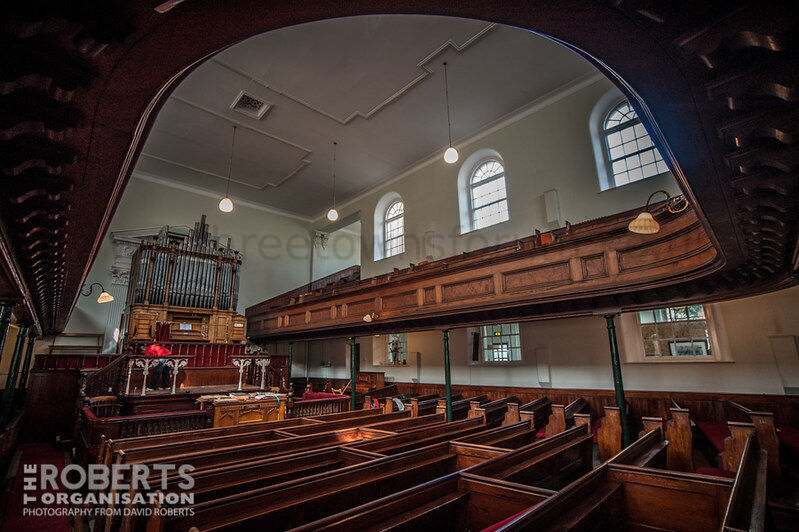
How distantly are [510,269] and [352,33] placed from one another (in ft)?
22.0

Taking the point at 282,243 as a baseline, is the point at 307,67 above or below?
above

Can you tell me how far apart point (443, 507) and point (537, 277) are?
4.37 metres

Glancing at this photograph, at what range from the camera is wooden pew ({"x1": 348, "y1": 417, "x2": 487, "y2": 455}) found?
351 centimetres

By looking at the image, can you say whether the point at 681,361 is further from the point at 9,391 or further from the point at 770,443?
the point at 9,391

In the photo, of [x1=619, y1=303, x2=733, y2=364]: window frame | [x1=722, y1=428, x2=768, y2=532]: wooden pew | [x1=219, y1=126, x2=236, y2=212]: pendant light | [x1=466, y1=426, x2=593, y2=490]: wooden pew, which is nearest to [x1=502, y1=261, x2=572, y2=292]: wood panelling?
[x1=466, y1=426, x2=593, y2=490]: wooden pew

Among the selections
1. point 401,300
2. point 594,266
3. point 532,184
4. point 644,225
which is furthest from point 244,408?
point 532,184

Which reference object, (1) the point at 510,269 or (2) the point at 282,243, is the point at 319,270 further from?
(1) the point at 510,269

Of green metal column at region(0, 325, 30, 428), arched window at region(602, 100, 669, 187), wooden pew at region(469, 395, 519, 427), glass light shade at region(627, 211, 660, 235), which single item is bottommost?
wooden pew at region(469, 395, 519, 427)

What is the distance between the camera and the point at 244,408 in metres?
6.95

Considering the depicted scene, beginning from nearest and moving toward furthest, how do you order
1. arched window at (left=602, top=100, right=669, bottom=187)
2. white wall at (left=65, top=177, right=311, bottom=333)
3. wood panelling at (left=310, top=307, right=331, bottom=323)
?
arched window at (left=602, top=100, right=669, bottom=187), wood panelling at (left=310, top=307, right=331, bottom=323), white wall at (left=65, top=177, right=311, bottom=333)

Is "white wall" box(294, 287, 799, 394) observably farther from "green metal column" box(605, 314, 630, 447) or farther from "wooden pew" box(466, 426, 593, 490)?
"wooden pew" box(466, 426, 593, 490)

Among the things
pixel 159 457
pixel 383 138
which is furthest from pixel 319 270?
pixel 159 457

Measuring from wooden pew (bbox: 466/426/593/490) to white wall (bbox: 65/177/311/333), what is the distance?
1464 centimetres

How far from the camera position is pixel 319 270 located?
62.4 ft
